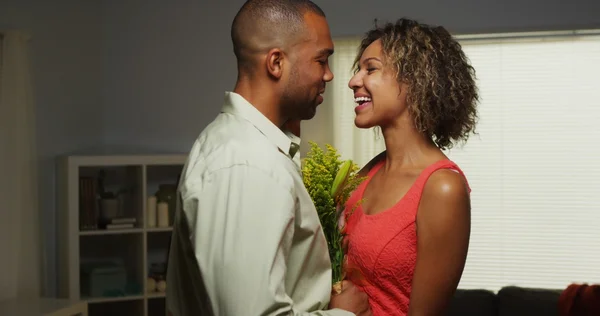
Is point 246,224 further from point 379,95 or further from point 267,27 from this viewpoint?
point 379,95

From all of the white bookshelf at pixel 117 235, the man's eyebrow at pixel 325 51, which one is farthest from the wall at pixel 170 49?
the man's eyebrow at pixel 325 51

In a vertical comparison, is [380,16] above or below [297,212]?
above

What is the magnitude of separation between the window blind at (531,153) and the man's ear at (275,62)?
160 inches

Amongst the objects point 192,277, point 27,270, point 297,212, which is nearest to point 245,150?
point 297,212

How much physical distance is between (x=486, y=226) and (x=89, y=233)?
9.49 feet

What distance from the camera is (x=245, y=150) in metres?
1.44

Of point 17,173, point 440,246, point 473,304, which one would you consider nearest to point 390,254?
point 440,246

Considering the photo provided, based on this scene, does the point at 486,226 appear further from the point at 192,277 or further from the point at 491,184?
the point at 192,277

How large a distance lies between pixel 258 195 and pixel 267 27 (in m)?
0.41

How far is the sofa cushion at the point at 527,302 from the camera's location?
4574 mm

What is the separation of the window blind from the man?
4.06 metres


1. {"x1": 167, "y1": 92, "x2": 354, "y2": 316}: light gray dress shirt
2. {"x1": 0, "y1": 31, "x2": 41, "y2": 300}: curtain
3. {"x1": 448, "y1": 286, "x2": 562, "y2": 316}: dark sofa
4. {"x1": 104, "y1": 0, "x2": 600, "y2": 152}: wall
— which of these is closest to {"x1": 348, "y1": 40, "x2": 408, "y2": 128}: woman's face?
{"x1": 167, "y1": 92, "x2": 354, "y2": 316}: light gray dress shirt

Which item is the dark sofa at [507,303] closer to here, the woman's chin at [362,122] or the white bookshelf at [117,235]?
the white bookshelf at [117,235]

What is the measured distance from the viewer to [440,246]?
2014 mm
